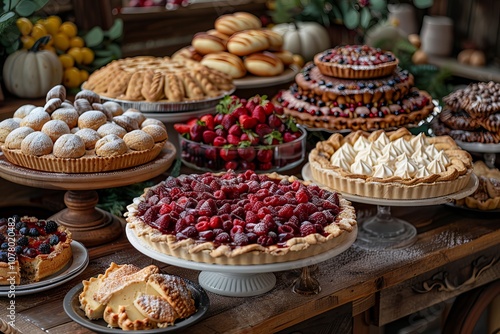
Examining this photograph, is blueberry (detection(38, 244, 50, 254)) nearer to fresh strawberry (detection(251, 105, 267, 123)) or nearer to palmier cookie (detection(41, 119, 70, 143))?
palmier cookie (detection(41, 119, 70, 143))

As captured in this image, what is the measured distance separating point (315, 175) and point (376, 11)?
1.78 metres

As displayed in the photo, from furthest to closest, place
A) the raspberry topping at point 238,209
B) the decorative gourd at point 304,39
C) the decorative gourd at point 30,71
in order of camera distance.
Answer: the decorative gourd at point 304,39
the decorative gourd at point 30,71
the raspberry topping at point 238,209

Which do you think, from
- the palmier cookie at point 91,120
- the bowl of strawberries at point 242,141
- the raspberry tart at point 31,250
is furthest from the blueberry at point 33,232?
the bowl of strawberries at point 242,141

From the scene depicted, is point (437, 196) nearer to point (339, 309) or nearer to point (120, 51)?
point (339, 309)

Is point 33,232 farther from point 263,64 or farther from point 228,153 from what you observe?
point 263,64

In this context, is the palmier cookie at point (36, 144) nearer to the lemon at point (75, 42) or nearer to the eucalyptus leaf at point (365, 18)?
the lemon at point (75, 42)

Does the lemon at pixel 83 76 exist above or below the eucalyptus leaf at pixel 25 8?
below

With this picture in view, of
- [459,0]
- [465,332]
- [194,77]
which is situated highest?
[194,77]

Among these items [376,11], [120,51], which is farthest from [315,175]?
[376,11]

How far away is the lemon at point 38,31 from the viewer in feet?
9.26

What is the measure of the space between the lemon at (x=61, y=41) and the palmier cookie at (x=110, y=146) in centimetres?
104

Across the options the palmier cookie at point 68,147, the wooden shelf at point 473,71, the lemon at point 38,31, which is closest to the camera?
the palmier cookie at point 68,147

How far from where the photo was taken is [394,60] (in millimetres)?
2715

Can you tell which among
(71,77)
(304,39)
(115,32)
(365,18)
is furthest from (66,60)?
(365,18)
